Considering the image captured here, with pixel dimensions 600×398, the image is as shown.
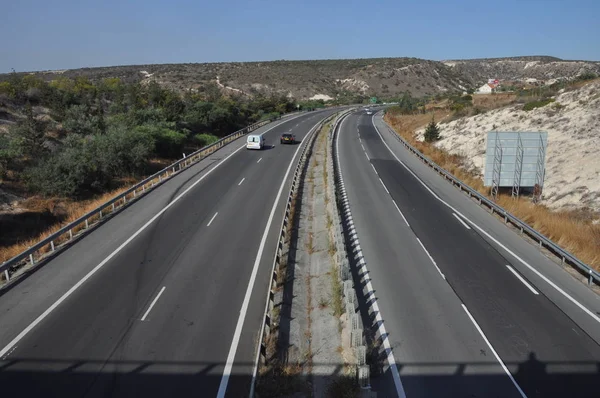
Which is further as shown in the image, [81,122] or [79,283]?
[81,122]

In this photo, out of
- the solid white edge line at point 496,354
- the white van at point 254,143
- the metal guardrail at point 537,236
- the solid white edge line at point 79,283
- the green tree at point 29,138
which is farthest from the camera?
the white van at point 254,143

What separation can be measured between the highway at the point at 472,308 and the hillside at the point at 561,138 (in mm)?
6653

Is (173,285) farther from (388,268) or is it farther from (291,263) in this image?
(388,268)

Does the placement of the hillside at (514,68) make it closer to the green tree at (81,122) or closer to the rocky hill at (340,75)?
the rocky hill at (340,75)

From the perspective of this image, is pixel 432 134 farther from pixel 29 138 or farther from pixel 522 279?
pixel 522 279

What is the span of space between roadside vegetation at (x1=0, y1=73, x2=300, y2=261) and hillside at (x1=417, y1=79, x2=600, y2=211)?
24.5 meters

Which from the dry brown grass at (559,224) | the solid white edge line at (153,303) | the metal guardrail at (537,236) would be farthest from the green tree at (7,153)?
the dry brown grass at (559,224)

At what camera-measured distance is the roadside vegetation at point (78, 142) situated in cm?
2717

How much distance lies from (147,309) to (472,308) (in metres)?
8.55

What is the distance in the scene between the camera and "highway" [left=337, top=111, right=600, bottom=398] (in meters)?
10.1

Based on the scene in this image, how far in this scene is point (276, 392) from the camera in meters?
9.73

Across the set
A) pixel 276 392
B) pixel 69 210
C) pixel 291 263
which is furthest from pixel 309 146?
pixel 276 392

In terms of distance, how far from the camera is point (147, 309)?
12922 mm

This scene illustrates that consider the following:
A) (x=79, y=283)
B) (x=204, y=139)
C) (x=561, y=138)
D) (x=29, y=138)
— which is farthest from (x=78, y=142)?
(x=561, y=138)
